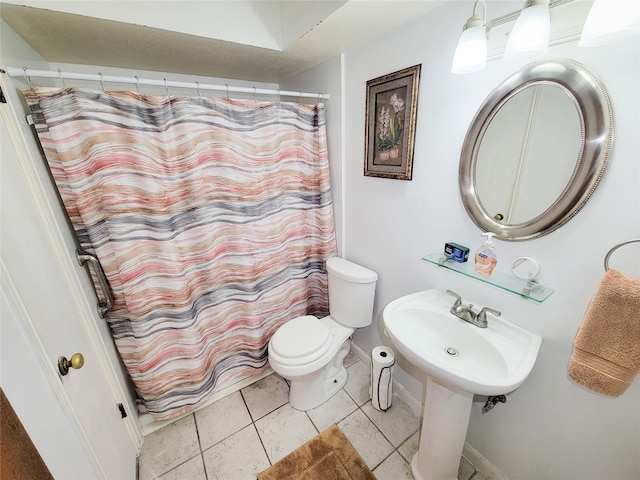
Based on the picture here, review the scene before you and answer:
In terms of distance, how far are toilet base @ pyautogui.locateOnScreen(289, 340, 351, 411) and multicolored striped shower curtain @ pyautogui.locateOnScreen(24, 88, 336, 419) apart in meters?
0.36

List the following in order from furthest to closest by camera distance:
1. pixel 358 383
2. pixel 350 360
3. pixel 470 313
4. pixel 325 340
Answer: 1. pixel 350 360
2. pixel 358 383
3. pixel 325 340
4. pixel 470 313

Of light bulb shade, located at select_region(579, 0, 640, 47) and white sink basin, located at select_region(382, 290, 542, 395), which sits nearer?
light bulb shade, located at select_region(579, 0, 640, 47)

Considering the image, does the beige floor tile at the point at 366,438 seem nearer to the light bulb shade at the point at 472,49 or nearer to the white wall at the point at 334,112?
the white wall at the point at 334,112

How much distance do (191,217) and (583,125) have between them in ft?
Answer: 5.18

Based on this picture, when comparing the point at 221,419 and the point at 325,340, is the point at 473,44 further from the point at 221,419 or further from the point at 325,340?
the point at 221,419

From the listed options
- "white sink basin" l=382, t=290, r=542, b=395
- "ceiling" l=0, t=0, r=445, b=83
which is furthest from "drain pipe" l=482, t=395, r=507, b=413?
"ceiling" l=0, t=0, r=445, b=83

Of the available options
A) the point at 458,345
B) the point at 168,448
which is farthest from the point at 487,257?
the point at 168,448

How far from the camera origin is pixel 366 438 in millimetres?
1438

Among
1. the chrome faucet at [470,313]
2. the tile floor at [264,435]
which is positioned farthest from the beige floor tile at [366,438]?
the chrome faucet at [470,313]

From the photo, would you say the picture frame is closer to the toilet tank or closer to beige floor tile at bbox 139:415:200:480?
the toilet tank

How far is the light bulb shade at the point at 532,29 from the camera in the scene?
0.70 metres

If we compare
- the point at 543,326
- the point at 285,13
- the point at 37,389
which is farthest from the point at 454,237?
the point at 37,389

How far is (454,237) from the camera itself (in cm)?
116

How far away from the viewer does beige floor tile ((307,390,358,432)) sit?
5.01 feet
